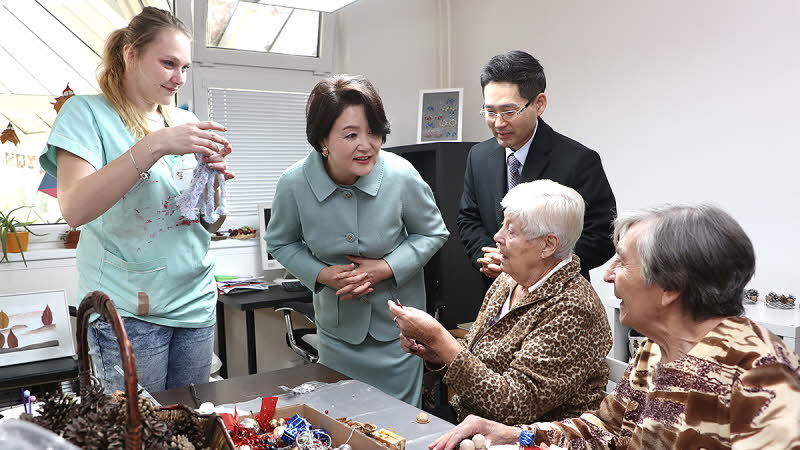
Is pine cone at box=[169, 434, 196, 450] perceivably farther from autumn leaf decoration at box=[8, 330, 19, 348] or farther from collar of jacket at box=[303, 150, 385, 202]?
autumn leaf decoration at box=[8, 330, 19, 348]

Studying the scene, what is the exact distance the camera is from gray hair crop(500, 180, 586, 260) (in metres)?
1.79

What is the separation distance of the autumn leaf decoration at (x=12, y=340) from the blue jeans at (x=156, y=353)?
766 millimetres

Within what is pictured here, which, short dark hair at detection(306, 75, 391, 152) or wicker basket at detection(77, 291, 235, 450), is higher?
short dark hair at detection(306, 75, 391, 152)

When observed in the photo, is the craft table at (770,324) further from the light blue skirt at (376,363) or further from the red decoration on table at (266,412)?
the red decoration on table at (266,412)

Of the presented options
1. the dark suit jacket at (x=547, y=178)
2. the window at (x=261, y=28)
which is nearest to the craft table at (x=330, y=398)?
the dark suit jacket at (x=547, y=178)

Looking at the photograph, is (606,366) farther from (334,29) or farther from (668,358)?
(334,29)

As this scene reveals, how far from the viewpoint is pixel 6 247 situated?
3582 mm

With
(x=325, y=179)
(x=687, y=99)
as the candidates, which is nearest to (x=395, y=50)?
(x=687, y=99)

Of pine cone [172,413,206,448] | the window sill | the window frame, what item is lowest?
the window sill

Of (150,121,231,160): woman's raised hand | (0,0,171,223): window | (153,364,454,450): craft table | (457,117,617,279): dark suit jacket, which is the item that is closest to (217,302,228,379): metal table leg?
(0,0,171,223): window

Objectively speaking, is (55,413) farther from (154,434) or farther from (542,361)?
(542,361)

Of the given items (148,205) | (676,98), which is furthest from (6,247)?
(676,98)

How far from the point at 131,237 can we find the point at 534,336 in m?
1.19

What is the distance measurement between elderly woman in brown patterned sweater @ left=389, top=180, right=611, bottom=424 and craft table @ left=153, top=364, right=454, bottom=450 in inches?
7.4
